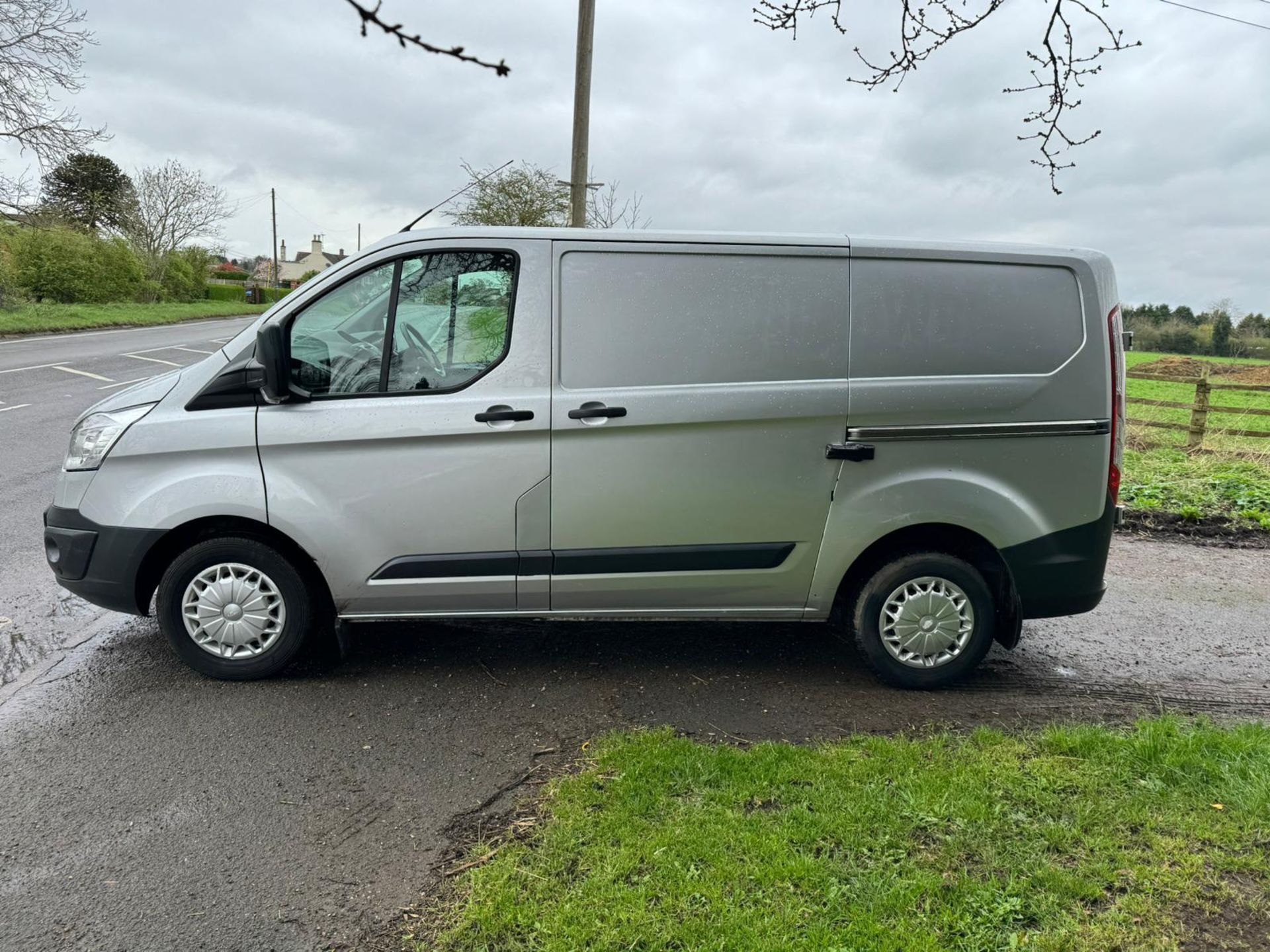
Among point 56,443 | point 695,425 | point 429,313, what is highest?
point 429,313

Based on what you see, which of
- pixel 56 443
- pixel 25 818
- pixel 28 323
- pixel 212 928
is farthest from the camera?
pixel 28 323

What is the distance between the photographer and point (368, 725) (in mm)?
3811

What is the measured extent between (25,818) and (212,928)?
104 cm

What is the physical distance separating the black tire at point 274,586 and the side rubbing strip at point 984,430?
2589mm

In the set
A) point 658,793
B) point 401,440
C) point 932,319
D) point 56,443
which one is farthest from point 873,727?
point 56,443

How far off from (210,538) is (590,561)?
173cm

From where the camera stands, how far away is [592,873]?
271 centimetres

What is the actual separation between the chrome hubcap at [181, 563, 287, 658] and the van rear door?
1300mm

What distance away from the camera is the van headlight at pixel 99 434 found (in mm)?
4023

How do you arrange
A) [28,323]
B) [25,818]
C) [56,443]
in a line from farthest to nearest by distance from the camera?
[28,323] → [56,443] → [25,818]

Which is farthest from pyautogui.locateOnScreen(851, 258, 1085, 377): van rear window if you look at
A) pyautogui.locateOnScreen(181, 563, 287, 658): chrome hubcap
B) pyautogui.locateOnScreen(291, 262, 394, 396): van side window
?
pyautogui.locateOnScreen(181, 563, 287, 658): chrome hubcap

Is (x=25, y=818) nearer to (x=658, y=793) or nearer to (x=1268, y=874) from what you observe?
(x=658, y=793)

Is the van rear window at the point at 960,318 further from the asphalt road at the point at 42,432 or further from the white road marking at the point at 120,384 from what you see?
the white road marking at the point at 120,384

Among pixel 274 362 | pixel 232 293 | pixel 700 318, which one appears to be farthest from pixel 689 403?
pixel 232 293
